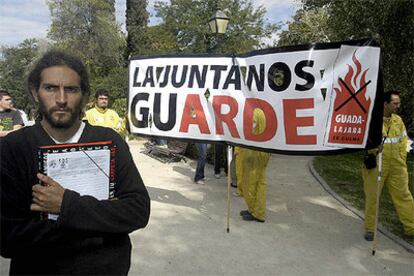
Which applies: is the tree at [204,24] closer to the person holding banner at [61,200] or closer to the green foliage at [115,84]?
the green foliage at [115,84]

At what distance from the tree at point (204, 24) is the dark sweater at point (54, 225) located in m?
30.1

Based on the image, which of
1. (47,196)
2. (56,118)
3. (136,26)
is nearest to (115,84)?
(136,26)

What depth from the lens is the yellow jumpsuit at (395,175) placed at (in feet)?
15.6

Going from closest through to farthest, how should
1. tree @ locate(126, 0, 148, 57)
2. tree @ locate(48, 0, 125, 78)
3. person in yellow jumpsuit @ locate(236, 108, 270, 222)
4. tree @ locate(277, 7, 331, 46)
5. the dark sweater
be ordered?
the dark sweater < person in yellow jumpsuit @ locate(236, 108, 270, 222) < tree @ locate(277, 7, 331, 46) < tree @ locate(126, 0, 148, 57) < tree @ locate(48, 0, 125, 78)

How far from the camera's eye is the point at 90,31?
32.4m

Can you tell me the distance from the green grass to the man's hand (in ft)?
16.2

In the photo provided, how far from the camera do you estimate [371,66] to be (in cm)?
388

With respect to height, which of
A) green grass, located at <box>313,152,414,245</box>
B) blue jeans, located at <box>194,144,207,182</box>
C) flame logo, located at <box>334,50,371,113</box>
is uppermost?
flame logo, located at <box>334,50,371,113</box>

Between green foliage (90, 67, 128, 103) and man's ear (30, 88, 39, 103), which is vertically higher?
green foliage (90, 67, 128, 103)

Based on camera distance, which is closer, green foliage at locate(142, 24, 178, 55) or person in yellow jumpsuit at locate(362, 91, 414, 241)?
person in yellow jumpsuit at locate(362, 91, 414, 241)

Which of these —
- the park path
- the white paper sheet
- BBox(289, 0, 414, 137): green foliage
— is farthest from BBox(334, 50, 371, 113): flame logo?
BBox(289, 0, 414, 137): green foliage

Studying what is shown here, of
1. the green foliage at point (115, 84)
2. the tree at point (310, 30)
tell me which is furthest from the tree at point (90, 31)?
the tree at point (310, 30)

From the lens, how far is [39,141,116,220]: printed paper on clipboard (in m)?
1.43

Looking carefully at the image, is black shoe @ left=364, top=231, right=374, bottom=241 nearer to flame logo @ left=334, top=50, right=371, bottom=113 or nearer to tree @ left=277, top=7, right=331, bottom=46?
flame logo @ left=334, top=50, right=371, bottom=113
